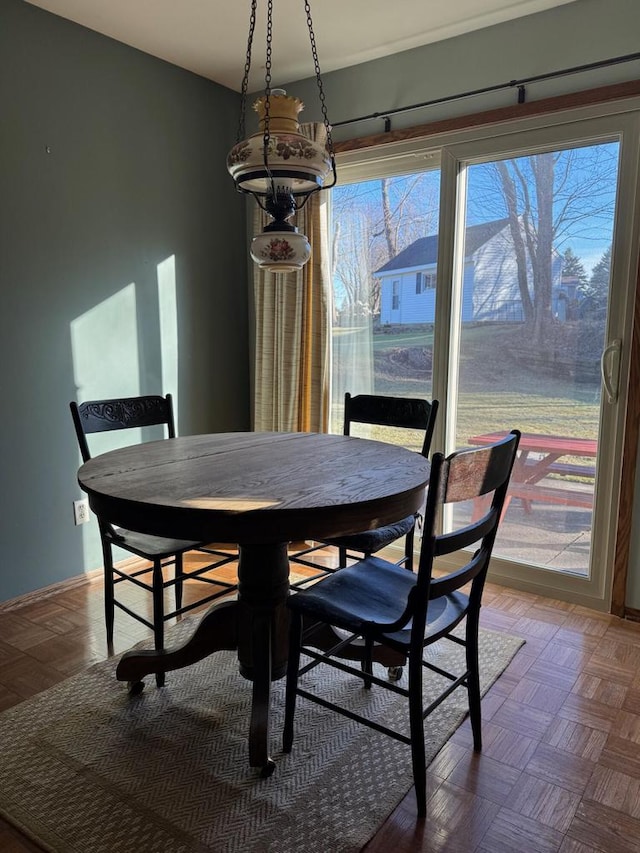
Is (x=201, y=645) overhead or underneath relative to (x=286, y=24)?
underneath

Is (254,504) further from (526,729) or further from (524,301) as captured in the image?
(524,301)

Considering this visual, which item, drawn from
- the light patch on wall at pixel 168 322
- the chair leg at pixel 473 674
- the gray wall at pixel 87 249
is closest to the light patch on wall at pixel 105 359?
the gray wall at pixel 87 249

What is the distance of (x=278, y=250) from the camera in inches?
68.2

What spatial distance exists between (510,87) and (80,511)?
8.83 ft

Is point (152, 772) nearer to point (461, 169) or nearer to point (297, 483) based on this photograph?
point (297, 483)

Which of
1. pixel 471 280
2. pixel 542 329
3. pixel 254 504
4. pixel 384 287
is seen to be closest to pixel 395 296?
pixel 384 287

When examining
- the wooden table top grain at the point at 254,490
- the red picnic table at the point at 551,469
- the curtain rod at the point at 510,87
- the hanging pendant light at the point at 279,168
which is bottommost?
the red picnic table at the point at 551,469

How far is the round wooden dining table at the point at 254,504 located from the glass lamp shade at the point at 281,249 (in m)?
0.59

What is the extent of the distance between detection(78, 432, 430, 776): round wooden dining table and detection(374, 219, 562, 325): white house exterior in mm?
1091

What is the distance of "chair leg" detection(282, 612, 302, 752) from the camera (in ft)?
5.41

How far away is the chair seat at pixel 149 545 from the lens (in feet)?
6.66

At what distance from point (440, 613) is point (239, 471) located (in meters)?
0.67

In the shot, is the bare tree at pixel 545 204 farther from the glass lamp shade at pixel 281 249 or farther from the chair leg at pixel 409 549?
the glass lamp shade at pixel 281 249

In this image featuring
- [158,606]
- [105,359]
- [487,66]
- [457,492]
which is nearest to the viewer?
[457,492]
